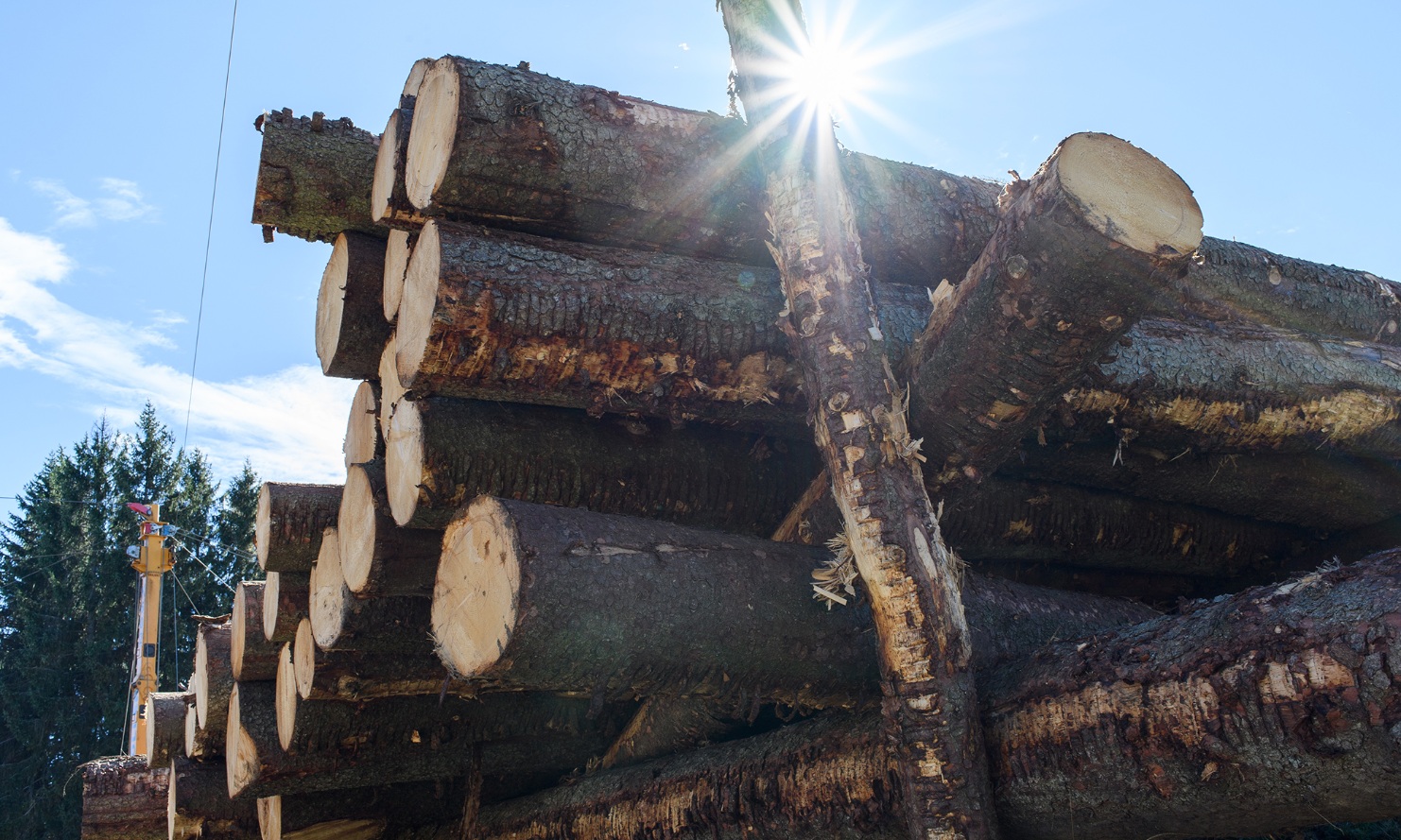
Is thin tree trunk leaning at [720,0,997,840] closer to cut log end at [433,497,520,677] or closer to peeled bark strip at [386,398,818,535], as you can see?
peeled bark strip at [386,398,818,535]

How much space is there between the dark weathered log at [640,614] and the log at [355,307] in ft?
4.89

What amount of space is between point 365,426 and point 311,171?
1.08m

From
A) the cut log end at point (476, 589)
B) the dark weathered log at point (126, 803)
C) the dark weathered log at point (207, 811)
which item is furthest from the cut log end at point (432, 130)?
the dark weathered log at point (126, 803)

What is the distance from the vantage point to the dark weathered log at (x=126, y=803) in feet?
21.3

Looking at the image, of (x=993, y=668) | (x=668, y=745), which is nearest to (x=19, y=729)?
(x=668, y=745)

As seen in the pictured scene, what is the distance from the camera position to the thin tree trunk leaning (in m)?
2.29

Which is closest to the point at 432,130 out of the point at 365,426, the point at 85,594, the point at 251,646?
the point at 365,426

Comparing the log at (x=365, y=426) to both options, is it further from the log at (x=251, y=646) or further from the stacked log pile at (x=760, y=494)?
the log at (x=251, y=646)

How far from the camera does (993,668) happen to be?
2.69m

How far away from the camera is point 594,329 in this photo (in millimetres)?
2719

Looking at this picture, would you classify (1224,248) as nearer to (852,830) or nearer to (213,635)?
(852,830)

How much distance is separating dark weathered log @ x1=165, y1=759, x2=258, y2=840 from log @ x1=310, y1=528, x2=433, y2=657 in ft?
7.23

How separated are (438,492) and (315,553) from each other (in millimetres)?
1796

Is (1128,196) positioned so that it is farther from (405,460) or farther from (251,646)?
(251,646)
